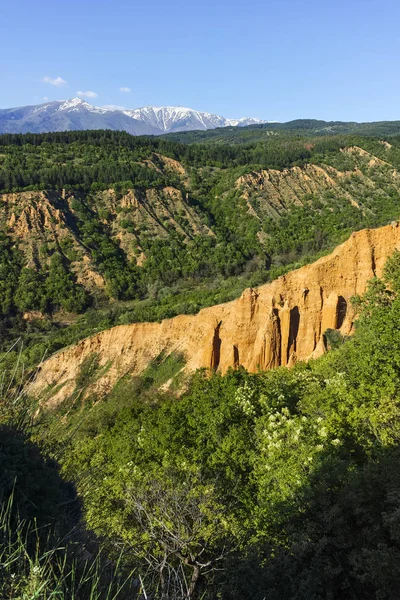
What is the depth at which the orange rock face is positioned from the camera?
3094cm

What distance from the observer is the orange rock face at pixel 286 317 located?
30.9 meters

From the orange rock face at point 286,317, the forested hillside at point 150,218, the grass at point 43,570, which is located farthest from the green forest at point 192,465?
the orange rock face at point 286,317

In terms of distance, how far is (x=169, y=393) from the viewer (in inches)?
1253

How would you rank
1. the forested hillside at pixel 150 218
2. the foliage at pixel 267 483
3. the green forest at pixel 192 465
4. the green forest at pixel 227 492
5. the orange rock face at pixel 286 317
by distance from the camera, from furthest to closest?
the forested hillside at pixel 150 218
the orange rock face at pixel 286 317
the foliage at pixel 267 483
the green forest at pixel 192 465
the green forest at pixel 227 492

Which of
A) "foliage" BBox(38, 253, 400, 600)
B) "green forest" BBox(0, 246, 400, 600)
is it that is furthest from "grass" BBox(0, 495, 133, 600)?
"foliage" BBox(38, 253, 400, 600)

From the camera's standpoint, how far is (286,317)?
31359 millimetres

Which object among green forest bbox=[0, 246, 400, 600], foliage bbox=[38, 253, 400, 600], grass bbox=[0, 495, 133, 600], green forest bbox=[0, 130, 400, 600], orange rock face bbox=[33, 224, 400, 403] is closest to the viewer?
grass bbox=[0, 495, 133, 600]

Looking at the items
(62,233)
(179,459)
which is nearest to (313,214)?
(62,233)

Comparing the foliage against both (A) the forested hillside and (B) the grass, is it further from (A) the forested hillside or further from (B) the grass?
(A) the forested hillside

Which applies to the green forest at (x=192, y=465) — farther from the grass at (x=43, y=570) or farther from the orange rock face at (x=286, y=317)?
the orange rock face at (x=286, y=317)

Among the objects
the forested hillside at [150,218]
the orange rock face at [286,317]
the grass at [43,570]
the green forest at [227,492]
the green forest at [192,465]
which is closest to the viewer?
the grass at [43,570]

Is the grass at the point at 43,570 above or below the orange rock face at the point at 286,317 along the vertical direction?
above

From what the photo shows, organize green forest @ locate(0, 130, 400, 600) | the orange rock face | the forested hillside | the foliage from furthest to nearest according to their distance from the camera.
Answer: the forested hillside, the orange rock face, the foliage, green forest @ locate(0, 130, 400, 600)

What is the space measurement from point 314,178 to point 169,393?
94.2 meters
